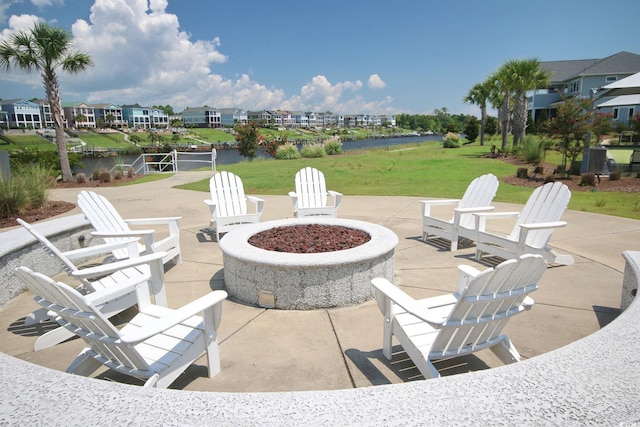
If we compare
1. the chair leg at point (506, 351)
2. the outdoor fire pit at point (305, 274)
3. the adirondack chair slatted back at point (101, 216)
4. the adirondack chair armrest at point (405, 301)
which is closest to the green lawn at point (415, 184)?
the adirondack chair slatted back at point (101, 216)

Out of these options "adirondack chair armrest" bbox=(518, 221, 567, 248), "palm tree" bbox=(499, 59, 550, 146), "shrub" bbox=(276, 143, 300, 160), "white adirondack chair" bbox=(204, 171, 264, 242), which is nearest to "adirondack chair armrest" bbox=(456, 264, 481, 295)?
"adirondack chair armrest" bbox=(518, 221, 567, 248)

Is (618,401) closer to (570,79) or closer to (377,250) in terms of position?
(377,250)

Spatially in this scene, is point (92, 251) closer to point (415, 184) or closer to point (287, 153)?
point (415, 184)

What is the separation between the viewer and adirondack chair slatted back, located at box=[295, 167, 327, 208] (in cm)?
725

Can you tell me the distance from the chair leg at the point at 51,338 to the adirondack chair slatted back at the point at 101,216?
1381 mm

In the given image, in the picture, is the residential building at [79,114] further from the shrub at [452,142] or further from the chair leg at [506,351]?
the chair leg at [506,351]

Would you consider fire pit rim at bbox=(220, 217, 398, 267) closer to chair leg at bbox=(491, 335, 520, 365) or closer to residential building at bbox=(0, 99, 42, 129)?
chair leg at bbox=(491, 335, 520, 365)

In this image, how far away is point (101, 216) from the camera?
4.86m

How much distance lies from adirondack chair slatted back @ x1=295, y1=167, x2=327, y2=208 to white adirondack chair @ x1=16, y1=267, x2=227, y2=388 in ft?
14.9

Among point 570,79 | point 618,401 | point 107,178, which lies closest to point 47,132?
point 107,178

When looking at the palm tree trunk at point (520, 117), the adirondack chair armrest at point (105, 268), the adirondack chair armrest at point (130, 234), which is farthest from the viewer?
the palm tree trunk at point (520, 117)

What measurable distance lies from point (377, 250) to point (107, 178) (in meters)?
14.0

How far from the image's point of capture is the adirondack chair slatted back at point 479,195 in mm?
6102

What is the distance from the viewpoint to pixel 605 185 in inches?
468
